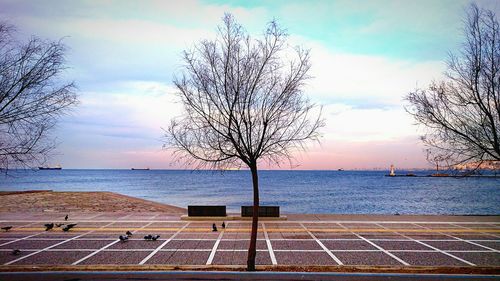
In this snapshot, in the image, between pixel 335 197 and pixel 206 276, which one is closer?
pixel 206 276

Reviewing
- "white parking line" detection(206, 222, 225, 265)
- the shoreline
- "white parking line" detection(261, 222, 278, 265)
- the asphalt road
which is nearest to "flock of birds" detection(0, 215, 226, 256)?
"white parking line" detection(206, 222, 225, 265)

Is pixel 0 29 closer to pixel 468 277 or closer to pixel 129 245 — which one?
pixel 129 245

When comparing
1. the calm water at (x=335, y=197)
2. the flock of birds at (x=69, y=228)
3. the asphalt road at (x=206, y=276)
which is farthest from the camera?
the calm water at (x=335, y=197)

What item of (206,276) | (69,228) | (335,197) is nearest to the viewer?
(206,276)

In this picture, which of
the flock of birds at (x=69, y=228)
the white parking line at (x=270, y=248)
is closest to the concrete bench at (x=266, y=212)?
the white parking line at (x=270, y=248)

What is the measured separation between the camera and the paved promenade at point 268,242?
12.1 m

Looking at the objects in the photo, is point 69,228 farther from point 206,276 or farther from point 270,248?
point 206,276

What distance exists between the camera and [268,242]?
49.5 ft

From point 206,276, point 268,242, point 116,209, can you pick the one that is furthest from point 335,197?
point 206,276

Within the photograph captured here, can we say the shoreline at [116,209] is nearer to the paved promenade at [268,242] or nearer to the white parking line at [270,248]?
the paved promenade at [268,242]

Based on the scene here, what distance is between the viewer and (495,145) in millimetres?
8859

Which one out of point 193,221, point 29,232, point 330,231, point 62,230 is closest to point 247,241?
point 330,231

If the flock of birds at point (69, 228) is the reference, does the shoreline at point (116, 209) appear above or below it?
below

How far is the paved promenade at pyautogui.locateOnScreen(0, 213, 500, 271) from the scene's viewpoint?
12109 mm
